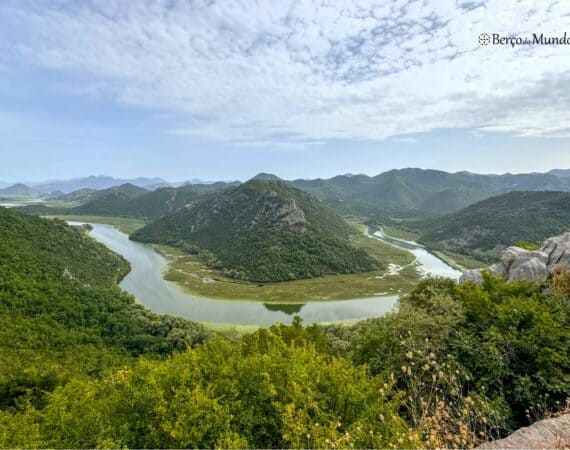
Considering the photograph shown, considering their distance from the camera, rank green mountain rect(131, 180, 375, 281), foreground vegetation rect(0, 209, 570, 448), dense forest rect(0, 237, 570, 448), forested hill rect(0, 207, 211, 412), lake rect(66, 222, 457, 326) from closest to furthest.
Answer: foreground vegetation rect(0, 209, 570, 448)
dense forest rect(0, 237, 570, 448)
forested hill rect(0, 207, 211, 412)
lake rect(66, 222, 457, 326)
green mountain rect(131, 180, 375, 281)

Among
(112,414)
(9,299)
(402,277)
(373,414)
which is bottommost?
(402,277)

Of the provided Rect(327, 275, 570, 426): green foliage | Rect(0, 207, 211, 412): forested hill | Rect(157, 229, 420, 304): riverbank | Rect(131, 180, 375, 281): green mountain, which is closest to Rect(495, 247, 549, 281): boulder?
Rect(327, 275, 570, 426): green foliage

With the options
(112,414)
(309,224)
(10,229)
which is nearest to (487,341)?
(112,414)

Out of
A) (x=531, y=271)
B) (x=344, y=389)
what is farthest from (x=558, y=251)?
(x=344, y=389)

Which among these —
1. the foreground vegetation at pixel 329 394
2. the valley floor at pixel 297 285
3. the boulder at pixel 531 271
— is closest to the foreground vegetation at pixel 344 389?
the foreground vegetation at pixel 329 394

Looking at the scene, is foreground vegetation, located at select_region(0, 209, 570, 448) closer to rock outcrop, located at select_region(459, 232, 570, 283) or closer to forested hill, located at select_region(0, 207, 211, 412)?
forested hill, located at select_region(0, 207, 211, 412)

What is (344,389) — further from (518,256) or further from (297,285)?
(297,285)

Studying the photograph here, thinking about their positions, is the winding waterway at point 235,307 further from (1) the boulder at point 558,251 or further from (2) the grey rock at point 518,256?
(1) the boulder at point 558,251

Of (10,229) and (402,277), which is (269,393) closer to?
(10,229)
